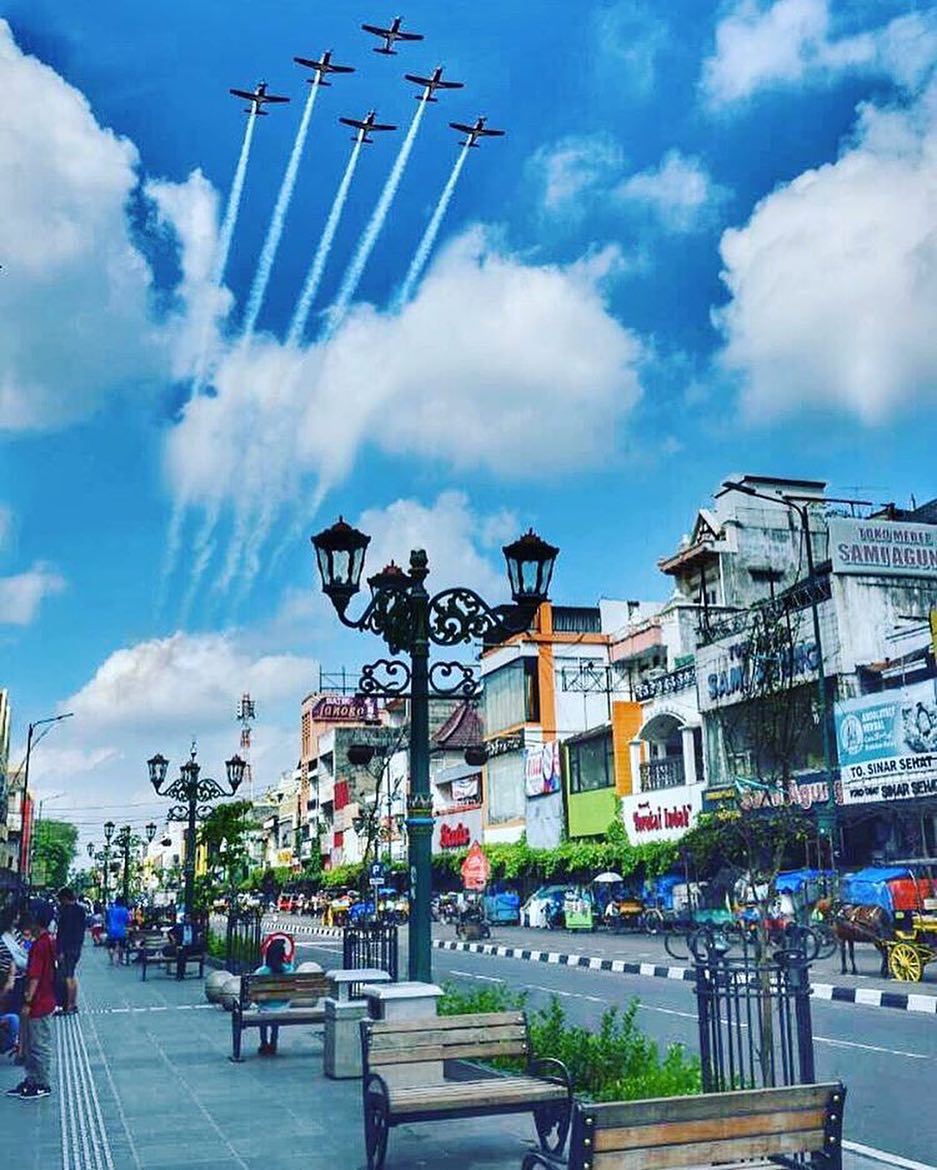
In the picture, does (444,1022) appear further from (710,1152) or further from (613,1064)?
(710,1152)

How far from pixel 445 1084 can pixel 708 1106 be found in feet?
9.63

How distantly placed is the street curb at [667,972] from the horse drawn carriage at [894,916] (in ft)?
4.06

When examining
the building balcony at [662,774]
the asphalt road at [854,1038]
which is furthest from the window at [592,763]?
the asphalt road at [854,1038]

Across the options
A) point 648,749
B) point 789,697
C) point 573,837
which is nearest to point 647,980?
point 789,697

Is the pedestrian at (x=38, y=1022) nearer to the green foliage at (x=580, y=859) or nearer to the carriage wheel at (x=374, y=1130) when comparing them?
the carriage wheel at (x=374, y=1130)

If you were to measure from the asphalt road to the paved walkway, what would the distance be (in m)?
1.27

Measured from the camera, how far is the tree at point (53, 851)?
454 feet

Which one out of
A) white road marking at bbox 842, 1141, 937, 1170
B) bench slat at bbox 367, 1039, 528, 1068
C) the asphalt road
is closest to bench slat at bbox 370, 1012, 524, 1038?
bench slat at bbox 367, 1039, 528, 1068

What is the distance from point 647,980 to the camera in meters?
22.0

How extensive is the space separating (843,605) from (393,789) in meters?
51.9

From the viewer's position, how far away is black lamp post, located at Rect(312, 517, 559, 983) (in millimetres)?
9984

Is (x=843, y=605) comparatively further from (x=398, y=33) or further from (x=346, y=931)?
(x=346, y=931)

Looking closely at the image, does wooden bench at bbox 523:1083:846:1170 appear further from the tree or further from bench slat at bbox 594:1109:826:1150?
the tree

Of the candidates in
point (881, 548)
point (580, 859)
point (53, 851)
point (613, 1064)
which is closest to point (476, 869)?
point (580, 859)
